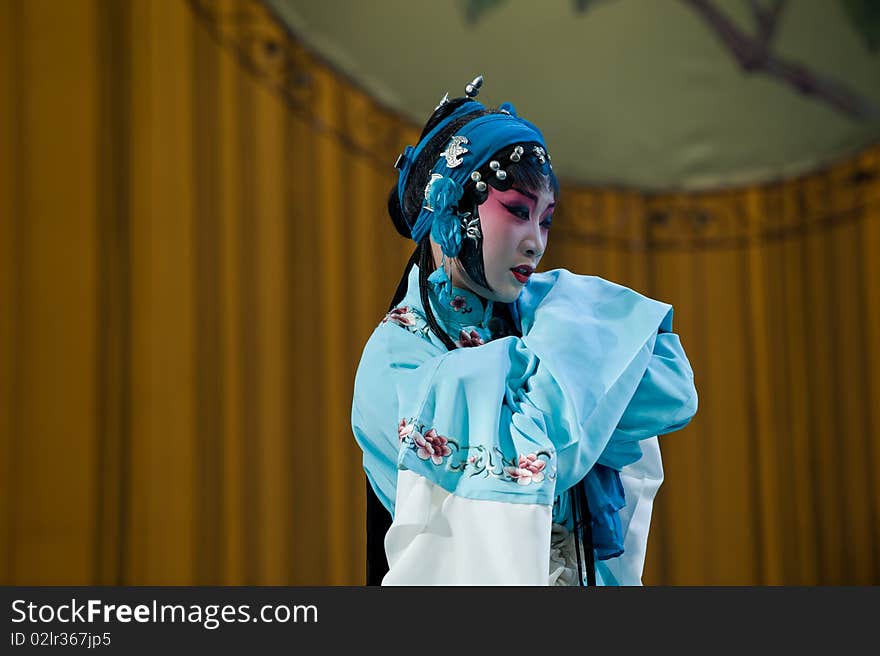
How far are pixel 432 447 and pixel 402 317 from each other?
0.23 meters

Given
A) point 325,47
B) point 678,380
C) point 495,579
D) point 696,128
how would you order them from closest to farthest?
1. point 495,579
2. point 678,380
3. point 325,47
4. point 696,128

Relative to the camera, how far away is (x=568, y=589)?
101 centimetres

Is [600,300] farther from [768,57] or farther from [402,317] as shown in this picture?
[768,57]

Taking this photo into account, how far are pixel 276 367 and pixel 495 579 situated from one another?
1.78 m

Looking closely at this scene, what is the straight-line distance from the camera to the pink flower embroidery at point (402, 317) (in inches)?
47.6

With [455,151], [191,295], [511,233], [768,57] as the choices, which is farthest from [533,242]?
[768,57]

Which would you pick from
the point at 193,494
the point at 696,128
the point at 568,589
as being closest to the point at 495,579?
the point at 568,589

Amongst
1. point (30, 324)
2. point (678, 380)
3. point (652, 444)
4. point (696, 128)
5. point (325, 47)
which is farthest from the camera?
point (696, 128)

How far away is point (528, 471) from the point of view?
101 centimetres

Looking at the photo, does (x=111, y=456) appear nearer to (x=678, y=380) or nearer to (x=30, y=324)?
(x=30, y=324)

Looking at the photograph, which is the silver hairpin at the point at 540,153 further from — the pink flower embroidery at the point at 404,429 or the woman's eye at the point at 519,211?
the pink flower embroidery at the point at 404,429

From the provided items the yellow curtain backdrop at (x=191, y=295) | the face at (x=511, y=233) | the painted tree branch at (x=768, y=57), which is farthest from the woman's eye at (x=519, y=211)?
the painted tree branch at (x=768, y=57)

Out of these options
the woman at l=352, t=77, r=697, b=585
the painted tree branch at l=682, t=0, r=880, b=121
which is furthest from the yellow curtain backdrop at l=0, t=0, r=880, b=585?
the woman at l=352, t=77, r=697, b=585

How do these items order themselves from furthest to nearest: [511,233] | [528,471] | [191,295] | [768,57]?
[768,57]
[191,295]
[511,233]
[528,471]
